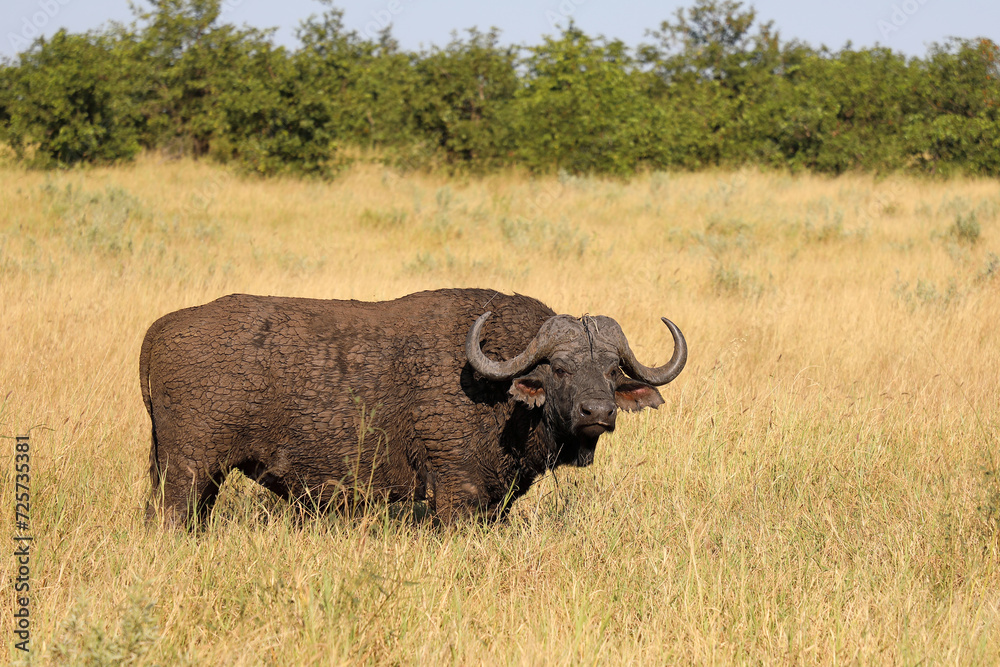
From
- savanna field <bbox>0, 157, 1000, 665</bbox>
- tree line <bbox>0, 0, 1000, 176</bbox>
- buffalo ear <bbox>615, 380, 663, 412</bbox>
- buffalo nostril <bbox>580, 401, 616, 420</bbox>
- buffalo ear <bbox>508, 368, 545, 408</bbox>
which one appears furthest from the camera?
tree line <bbox>0, 0, 1000, 176</bbox>

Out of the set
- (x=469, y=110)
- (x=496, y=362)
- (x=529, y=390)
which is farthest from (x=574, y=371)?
(x=469, y=110)

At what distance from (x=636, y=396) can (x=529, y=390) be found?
1.97 ft

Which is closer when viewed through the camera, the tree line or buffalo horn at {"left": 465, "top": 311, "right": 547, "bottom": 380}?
buffalo horn at {"left": 465, "top": 311, "right": 547, "bottom": 380}

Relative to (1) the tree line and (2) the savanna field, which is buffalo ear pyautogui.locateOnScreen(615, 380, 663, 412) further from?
(1) the tree line

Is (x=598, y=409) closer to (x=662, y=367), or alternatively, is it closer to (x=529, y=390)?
(x=529, y=390)

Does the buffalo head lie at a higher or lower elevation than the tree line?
lower

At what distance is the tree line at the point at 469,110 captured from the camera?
66.5 feet

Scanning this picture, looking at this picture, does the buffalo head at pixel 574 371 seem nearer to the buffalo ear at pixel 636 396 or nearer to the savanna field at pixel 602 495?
the buffalo ear at pixel 636 396

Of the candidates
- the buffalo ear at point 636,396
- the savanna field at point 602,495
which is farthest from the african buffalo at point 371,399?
the savanna field at point 602,495

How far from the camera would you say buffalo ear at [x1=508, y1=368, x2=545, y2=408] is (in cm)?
A: 450

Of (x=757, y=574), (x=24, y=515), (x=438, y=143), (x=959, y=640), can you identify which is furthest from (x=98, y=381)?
(x=438, y=143)

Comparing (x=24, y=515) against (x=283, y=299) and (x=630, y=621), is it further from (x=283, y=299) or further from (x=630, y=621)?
(x=630, y=621)

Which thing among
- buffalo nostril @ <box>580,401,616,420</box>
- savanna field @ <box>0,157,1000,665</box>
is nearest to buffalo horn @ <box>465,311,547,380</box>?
buffalo nostril @ <box>580,401,616,420</box>

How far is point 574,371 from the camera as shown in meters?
4.54
